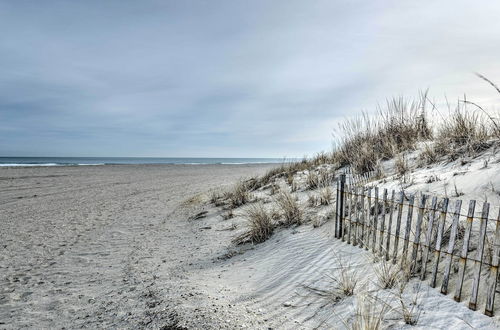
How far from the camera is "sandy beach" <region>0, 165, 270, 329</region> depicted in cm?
351

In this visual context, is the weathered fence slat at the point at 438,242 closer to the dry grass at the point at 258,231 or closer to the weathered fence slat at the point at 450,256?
the weathered fence slat at the point at 450,256

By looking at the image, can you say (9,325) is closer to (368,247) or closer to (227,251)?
(227,251)

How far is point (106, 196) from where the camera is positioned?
12.7 m

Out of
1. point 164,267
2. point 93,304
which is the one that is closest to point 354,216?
point 164,267

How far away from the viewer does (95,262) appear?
5.32m

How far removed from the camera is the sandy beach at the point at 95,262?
3508mm

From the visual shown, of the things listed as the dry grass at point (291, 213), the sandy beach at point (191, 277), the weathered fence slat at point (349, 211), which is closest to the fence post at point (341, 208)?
the weathered fence slat at point (349, 211)

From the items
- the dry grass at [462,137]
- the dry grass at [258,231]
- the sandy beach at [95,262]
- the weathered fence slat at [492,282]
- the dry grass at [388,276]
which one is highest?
the dry grass at [462,137]

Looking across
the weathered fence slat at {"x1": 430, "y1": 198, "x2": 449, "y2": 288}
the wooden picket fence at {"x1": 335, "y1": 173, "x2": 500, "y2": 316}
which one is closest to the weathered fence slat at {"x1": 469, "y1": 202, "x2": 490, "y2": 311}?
the wooden picket fence at {"x1": 335, "y1": 173, "x2": 500, "y2": 316}

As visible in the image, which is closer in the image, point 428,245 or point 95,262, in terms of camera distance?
point 428,245

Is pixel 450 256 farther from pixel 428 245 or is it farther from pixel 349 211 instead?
pixel 349 211

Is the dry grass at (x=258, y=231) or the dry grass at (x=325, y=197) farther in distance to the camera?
the dry grass at (x=325, y=197)

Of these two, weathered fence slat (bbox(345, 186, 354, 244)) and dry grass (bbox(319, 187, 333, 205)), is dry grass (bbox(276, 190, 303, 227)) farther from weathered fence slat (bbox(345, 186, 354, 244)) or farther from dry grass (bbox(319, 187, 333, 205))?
weathered fence slat (bbox(345, 186, 354, 244))

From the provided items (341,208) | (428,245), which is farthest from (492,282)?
(341,208)
